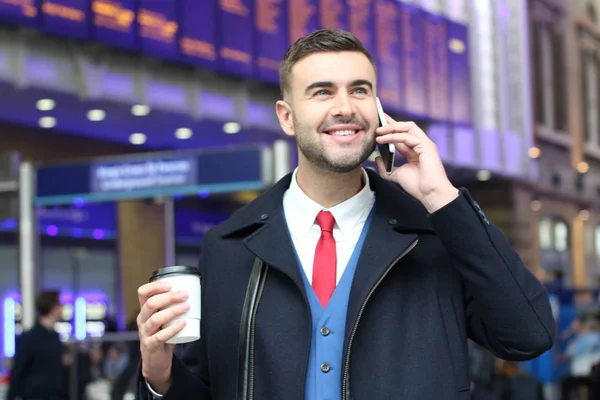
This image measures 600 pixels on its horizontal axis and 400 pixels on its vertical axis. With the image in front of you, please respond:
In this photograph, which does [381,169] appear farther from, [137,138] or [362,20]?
[362,20]

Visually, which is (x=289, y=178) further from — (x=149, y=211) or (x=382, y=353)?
(x=149, y=211)

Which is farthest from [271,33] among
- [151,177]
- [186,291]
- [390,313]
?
[186,291]

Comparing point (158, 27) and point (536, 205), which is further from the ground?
point (158, 27)

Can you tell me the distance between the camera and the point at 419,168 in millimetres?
2209

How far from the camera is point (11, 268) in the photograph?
14078 millimetres

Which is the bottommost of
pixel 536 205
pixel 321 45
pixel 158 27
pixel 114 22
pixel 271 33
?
pixel 321 45

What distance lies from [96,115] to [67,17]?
8.69 ft

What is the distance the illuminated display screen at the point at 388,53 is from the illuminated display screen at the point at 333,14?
1.29 meters

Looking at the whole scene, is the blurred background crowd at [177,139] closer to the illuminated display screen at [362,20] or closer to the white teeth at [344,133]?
the illuminated display screen at [362,20]

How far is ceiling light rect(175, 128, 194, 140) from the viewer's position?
16.0 m

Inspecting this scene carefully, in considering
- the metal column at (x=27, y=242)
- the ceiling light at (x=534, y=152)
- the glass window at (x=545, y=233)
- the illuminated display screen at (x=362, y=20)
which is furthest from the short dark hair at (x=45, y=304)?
the glass window at (x=545, y=233)

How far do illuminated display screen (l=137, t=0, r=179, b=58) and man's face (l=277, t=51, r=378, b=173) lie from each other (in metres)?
11.0

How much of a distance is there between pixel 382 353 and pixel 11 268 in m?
12.7

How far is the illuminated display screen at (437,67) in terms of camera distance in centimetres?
2053
